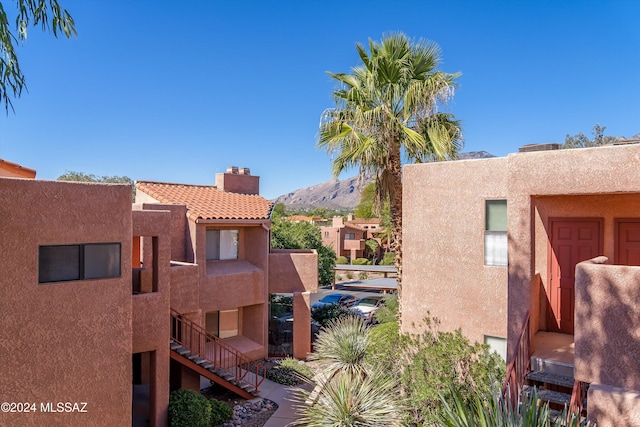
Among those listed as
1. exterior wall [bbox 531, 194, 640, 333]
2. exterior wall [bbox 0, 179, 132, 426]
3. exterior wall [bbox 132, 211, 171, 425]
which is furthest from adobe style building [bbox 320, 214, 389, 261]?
exterior wall [bbox 0, 179, 132, 426]

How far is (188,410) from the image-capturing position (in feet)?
43.4

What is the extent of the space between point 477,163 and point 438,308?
4.06m

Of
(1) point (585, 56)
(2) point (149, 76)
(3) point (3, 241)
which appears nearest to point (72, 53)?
(2) point (149, 76)

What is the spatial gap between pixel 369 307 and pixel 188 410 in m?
19.7

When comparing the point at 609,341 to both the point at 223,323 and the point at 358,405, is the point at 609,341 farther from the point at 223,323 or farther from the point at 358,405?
the point at 223,323

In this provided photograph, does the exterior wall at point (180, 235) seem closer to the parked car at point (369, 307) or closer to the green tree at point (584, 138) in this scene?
the parked car at point (369, 307)

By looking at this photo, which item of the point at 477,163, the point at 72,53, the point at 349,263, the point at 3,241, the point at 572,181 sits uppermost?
the point at 72,53

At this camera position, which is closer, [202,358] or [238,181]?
[202,358]

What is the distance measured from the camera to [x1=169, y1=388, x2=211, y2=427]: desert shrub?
1306cm

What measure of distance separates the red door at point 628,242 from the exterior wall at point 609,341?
157 inches

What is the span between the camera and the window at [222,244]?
1933 centimetres

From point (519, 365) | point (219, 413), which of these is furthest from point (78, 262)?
point (519, 365)

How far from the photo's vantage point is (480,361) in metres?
10.3

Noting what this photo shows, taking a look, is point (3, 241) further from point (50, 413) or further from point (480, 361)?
point (480, 361)
